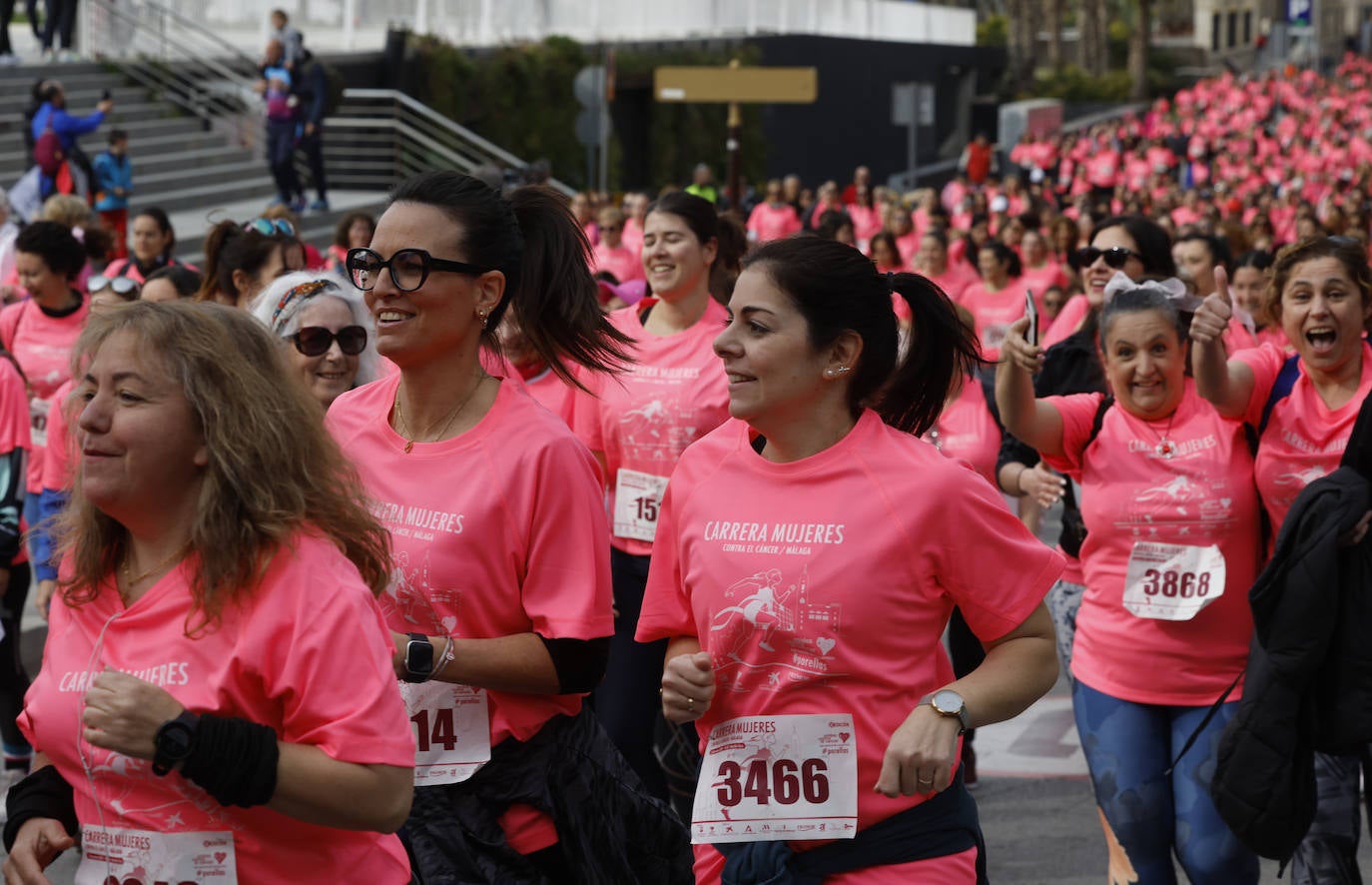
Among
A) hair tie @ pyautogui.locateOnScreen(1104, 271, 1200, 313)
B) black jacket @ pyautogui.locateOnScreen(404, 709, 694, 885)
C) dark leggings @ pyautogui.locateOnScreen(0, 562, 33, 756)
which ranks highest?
hair tie @ pyautogui.locateOnScreen(1104, 271, 1200, 313)

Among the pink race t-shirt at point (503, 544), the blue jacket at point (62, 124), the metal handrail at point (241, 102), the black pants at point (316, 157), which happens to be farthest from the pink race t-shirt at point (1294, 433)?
the black pants at point (316, 157)

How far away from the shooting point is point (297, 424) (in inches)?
118

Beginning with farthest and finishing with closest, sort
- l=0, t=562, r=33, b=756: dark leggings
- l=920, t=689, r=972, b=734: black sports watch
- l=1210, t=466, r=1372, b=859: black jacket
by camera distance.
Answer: l=0, t=562, r=33, b=756: dark leggings < l=1210, t=466, r=1372, b=859: black jacket < l=920, t=689, r=972, b=734: black sports watch

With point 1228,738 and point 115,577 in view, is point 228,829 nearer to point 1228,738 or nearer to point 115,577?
point 115,577

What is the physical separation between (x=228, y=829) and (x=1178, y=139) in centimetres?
4615

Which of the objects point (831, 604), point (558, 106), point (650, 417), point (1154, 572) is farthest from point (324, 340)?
point (558, 106)

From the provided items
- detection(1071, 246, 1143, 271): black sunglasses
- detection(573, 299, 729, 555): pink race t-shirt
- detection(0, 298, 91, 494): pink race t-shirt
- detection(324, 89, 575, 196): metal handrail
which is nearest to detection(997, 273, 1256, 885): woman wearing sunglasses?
detection(1071, 246, 1143, 271): black sunglasses

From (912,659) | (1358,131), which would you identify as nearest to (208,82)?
(912,659)

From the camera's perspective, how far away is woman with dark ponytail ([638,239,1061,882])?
3475 millimetres

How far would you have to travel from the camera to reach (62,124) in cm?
1919

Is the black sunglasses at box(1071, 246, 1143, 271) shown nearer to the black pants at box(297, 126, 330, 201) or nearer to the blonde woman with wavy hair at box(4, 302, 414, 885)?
the blonde woman with wavy hair at box(4, 302, 414, 885)

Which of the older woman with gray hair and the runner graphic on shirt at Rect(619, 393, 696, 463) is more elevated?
the older woman with gray hair

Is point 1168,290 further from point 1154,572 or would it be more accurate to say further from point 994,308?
point 994,308

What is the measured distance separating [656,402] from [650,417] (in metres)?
0.05
